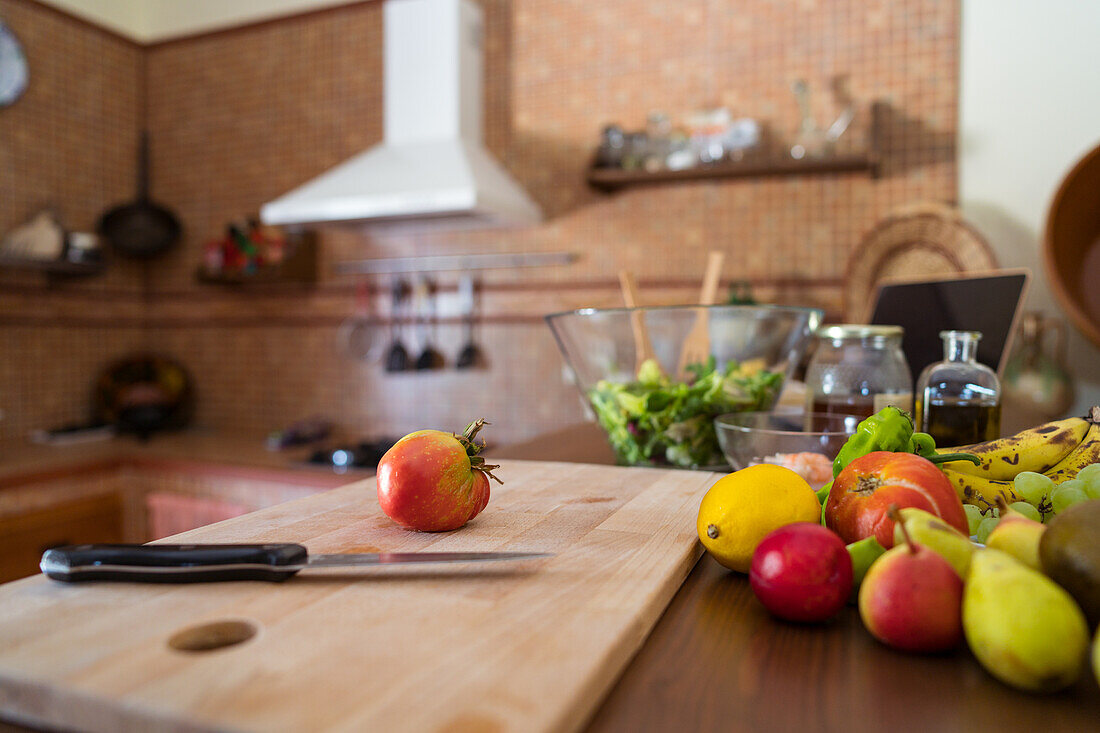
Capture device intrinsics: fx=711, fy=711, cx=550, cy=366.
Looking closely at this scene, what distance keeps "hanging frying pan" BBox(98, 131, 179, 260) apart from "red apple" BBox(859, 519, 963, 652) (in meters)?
3.40

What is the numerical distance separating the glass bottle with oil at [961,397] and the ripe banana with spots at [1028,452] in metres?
0.17

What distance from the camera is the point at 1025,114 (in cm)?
212

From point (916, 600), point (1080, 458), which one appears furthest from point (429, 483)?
point (1080, 458)

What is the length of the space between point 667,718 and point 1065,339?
2227mm

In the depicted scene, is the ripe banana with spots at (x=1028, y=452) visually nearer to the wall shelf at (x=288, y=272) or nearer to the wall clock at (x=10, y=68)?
the wall shelf at (x=288, y=272)

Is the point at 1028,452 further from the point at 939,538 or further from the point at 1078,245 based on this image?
the point at 1078,245

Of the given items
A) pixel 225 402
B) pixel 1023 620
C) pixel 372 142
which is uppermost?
pixel 372 142

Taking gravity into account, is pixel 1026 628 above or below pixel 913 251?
below

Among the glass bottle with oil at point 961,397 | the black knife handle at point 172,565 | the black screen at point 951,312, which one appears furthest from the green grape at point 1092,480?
the black screen at point 951,312

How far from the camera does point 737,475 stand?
20.6 inches

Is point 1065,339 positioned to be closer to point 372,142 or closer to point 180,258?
point 372,142

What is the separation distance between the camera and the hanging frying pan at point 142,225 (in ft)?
10.0

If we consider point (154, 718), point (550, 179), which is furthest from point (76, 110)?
point (154, 718)

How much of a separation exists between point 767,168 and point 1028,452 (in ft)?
5.82
